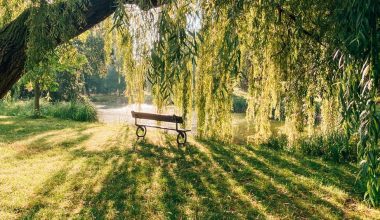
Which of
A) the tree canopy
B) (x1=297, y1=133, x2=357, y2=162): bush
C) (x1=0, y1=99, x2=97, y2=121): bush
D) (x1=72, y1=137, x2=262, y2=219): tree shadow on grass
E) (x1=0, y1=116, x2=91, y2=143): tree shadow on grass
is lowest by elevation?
(x1=72, y1=137, x2=262, y2=219): tree shadow on grass

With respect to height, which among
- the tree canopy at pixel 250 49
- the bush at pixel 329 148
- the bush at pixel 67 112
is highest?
the tree canopy at pixel 250 49

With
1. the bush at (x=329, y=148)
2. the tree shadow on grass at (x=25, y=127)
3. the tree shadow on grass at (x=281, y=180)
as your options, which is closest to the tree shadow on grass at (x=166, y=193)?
the tree shadow on grass at (x=281, y=180)

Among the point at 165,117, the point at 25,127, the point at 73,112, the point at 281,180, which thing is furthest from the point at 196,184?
the point at 73,112

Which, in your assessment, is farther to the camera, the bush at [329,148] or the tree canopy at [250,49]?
the bush at [329,148]

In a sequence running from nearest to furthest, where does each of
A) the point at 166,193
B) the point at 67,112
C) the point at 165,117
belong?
1. the point at 166,193
2. the point at 165,117
3. the point at 67,112

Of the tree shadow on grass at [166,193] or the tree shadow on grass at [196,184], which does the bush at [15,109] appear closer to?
the tree shadow on grass at [196,184]

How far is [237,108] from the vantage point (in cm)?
2445

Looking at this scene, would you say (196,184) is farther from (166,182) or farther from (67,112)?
(67,112)

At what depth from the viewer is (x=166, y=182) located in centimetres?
655

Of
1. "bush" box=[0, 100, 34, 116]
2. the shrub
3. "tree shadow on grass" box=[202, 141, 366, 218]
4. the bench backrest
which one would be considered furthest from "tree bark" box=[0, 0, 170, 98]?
"bush" box=[0, 100, 34, 116]

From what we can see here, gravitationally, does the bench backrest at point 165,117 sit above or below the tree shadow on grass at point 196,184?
above

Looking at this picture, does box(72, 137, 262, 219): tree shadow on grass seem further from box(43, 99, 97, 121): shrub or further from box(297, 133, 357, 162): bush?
box(43, 99, 97, 121): shrub

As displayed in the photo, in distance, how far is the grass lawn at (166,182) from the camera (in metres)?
5.36

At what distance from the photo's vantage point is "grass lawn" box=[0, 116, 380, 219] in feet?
17.6
